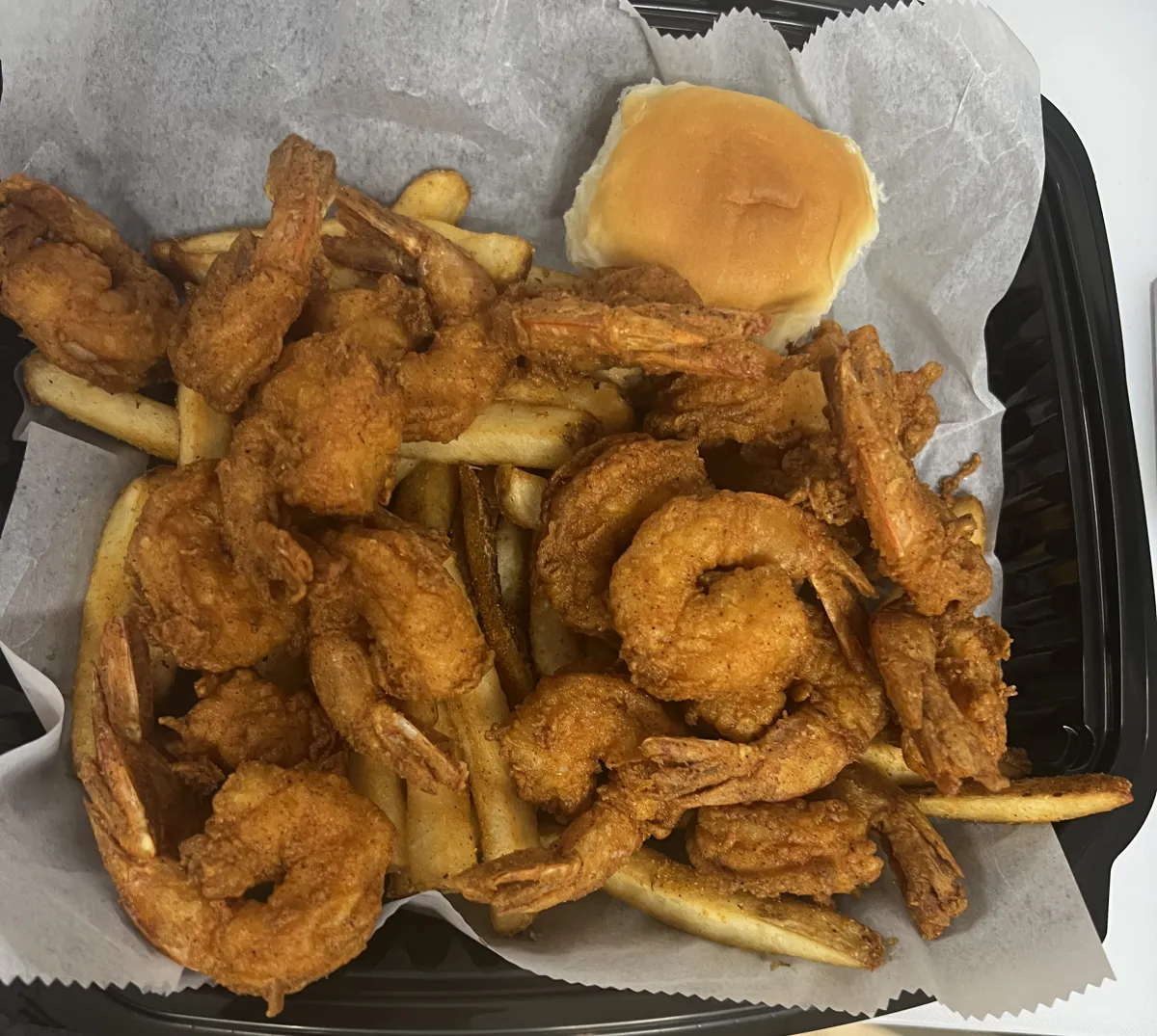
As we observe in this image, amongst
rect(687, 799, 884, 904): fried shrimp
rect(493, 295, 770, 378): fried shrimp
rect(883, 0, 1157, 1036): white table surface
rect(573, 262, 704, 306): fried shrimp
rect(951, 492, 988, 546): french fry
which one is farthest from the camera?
rect(883, 0, 1157, 1036): white table surface

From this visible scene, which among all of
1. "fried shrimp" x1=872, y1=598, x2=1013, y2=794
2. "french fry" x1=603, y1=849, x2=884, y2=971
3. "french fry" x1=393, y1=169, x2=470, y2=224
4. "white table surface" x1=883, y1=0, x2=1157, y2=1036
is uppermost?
"white table surface" x1=883, y1=0, x2=1157, y2=1036

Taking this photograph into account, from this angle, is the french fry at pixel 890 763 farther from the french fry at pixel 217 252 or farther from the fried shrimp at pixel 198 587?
the french fry at pixel 217 252

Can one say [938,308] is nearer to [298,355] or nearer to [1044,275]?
[1044,275]

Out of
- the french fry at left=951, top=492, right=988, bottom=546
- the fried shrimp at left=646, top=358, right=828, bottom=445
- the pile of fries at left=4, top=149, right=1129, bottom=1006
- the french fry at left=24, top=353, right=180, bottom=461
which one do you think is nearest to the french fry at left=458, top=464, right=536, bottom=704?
the pile of fries at left=4, top=149, right=1129, bottom=1006

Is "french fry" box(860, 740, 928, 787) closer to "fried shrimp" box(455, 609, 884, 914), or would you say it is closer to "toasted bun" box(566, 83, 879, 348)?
"fried shrimp" box(455, 609, 884, 914)

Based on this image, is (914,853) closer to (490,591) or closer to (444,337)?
(490,591)

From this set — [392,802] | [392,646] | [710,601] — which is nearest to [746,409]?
[710,601]

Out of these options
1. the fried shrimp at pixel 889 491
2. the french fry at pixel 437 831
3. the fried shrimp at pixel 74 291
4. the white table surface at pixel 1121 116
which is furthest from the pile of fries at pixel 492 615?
the white table surface at pixel 1121 116

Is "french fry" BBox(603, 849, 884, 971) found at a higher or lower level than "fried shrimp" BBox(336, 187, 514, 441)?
lower
